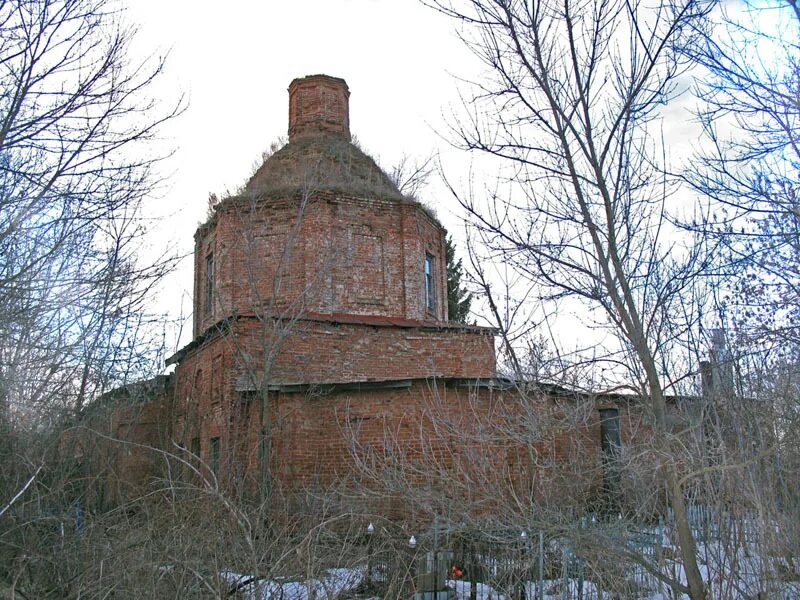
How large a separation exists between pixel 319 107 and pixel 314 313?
868 cm

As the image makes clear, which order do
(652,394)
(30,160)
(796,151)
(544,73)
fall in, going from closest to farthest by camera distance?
(652,394) < (544,73) < (30,160) < (796,151)

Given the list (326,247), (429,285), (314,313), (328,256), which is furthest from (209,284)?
(429,285)

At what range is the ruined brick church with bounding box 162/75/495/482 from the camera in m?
15.5

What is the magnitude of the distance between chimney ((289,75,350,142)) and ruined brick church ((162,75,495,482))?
0.05 m

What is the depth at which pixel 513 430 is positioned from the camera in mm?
7230

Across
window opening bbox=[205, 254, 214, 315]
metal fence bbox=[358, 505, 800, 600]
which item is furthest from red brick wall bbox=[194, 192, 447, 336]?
metal fence bbox=[358, 505, 800, 600]

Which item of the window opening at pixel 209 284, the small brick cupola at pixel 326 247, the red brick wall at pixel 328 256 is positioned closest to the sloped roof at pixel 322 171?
the small brick cupola at pixel 326 247

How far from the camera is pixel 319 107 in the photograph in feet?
80.0

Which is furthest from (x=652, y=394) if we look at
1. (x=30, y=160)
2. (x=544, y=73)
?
(x=30, y=160)

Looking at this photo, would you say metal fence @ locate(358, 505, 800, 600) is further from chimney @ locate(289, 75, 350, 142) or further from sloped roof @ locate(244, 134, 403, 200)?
chimney @ locate(289, 75, 350, 142)

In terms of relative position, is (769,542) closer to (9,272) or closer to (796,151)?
(796,151)

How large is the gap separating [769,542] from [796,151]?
456 cm

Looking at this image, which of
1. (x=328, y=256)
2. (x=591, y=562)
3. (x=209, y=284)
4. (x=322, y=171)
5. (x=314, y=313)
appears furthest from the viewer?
(x=209, y=284)

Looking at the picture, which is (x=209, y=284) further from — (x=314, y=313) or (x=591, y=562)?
(x=591, y=562)
